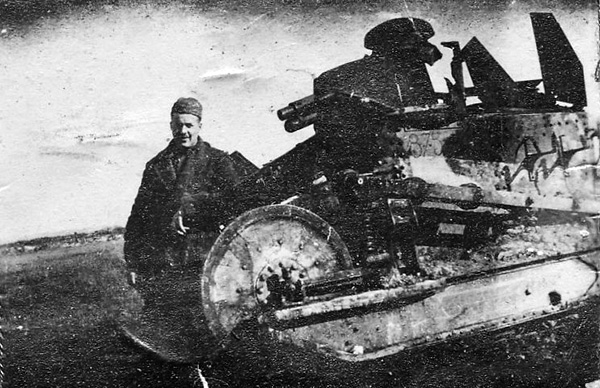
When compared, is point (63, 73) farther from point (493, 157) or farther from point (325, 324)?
point (493, 157)

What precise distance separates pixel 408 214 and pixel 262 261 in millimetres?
962

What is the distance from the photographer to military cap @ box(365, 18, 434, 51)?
367 centimetres

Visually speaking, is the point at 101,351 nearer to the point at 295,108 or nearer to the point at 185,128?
the point at 185,128

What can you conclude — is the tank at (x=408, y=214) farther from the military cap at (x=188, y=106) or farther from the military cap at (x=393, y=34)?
the military cap at (x=188, y=106)

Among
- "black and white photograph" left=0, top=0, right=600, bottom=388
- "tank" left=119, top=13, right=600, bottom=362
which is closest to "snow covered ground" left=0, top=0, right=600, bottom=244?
"black and white photograph" left=0, top=0, right=600, bottom=388

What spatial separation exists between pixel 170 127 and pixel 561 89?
2.57 meters

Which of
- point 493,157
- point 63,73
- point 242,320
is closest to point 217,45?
point 63,73

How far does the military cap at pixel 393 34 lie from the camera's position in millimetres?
3674

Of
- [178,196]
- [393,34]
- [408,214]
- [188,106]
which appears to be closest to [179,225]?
[178,196]

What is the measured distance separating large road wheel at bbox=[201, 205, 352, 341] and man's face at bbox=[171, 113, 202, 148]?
57 cm

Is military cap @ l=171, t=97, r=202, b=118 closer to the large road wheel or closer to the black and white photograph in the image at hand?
the black and white photograph

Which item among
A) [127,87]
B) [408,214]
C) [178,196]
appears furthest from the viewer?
[408,214]

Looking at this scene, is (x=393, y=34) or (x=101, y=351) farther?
(x=393, y=34)

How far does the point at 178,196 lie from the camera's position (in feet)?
11.6
